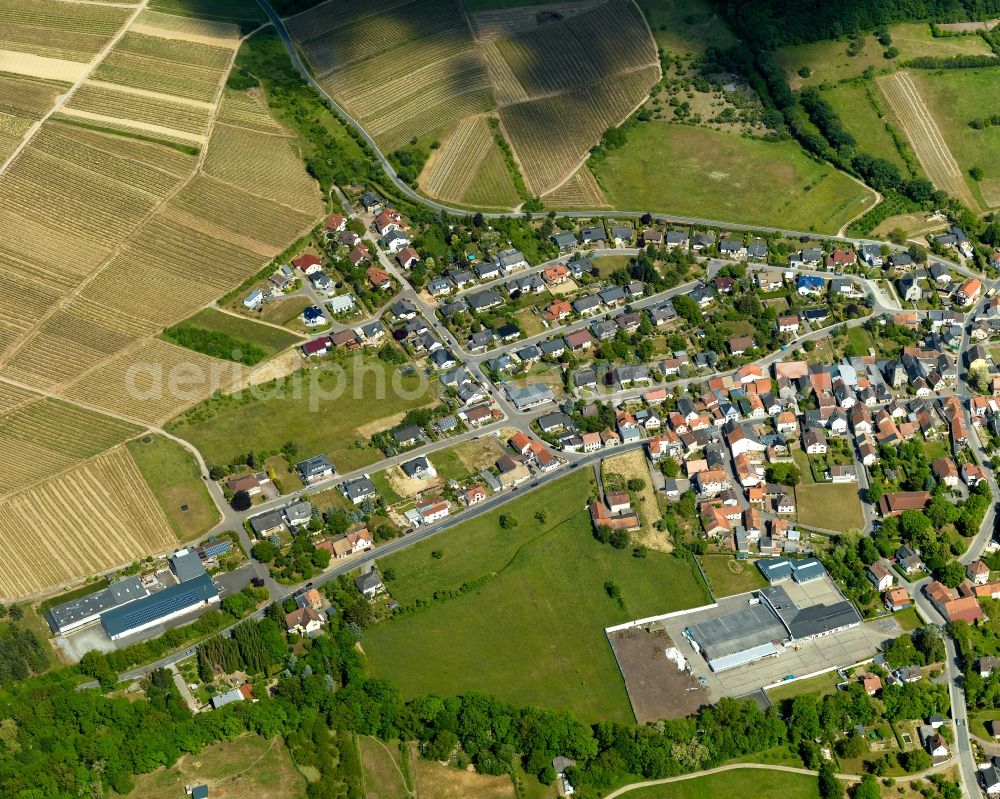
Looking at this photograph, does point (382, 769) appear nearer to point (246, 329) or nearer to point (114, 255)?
point (246, 329)

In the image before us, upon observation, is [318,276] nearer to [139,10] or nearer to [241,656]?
[241,656]

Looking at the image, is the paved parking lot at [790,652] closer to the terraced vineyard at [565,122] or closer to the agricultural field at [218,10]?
the terraced vineyard at [565,122]

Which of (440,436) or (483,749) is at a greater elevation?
(440,436)

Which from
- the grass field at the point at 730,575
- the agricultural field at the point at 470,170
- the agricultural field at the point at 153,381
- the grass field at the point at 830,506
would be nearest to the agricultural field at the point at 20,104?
the agricultural field at the point at 153,381

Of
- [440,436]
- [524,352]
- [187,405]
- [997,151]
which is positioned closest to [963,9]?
[997,151]

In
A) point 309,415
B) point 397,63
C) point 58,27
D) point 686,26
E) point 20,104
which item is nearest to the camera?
point 309,415

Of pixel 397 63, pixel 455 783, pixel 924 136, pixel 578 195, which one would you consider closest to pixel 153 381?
pixel 455 783

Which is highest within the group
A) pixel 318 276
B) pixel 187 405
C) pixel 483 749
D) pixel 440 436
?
pixel 318 276
